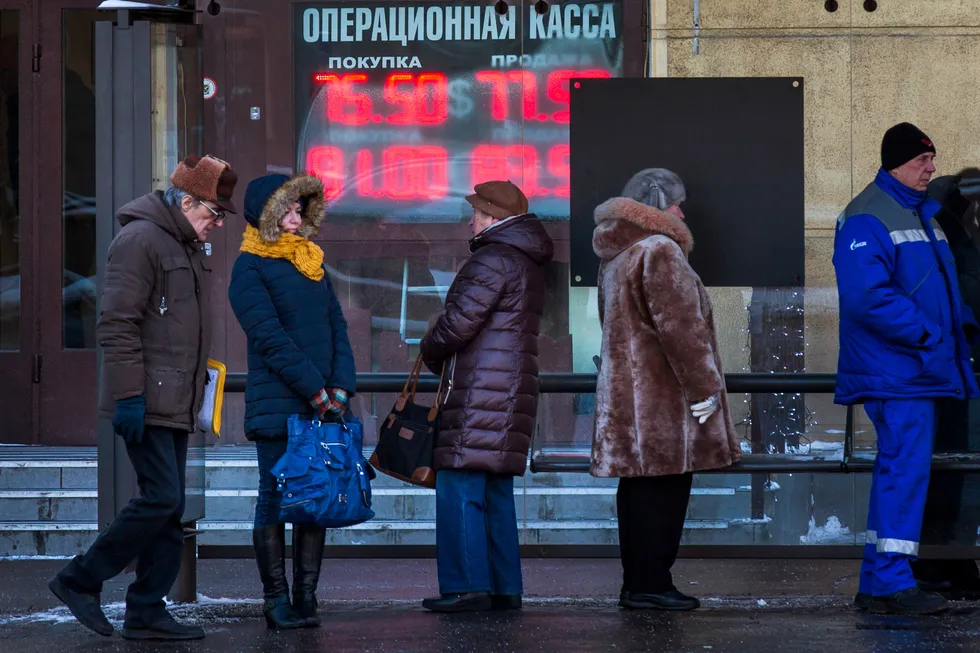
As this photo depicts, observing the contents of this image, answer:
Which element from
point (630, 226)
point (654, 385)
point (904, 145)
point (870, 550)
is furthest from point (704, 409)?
point (904, 145)

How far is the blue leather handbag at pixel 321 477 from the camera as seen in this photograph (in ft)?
18.5

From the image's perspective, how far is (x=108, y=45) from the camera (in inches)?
252

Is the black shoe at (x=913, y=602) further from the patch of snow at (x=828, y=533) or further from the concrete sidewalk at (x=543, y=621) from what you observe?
the patch of snow at (x=828, y=533)

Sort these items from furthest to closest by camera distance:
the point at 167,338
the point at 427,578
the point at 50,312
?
1. the point at 50,312
2. the point at 427,578
3. the point at 167,338

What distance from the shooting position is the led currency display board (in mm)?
8375

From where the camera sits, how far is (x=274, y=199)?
5.77 meters

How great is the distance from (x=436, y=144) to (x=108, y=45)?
2390mm

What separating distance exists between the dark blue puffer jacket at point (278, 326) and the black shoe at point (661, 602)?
148 centimetres

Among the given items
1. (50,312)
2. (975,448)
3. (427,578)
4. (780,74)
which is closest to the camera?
(975,448)

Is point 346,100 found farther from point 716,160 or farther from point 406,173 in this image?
point 716,160

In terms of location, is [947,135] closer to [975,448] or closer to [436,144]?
[975,448]

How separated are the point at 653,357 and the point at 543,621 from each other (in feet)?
3.71

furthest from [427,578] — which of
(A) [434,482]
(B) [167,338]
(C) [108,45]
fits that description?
(C) [108,45]

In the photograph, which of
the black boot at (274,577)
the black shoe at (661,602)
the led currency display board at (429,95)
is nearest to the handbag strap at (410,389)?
the black boot at (274,577)
